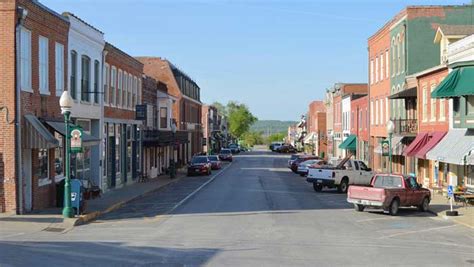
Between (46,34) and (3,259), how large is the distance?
12833 millimetres

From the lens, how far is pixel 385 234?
61.8 feet

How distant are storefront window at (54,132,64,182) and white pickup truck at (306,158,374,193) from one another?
1512 cm

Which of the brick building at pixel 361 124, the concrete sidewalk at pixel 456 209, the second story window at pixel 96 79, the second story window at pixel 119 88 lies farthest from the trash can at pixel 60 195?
the brick building at pixel 361 124

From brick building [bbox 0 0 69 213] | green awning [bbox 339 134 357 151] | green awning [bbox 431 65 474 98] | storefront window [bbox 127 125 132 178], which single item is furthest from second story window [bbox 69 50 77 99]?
green awning [bbox 339 134 357 151]

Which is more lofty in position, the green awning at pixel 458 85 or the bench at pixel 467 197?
the green awning at pixel 458 85

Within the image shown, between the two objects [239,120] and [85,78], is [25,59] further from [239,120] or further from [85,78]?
[239,120]

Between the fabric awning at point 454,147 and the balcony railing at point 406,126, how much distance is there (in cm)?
751

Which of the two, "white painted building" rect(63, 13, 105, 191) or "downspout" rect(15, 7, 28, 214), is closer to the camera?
"downspout" rect(15, 7, 28, 214)

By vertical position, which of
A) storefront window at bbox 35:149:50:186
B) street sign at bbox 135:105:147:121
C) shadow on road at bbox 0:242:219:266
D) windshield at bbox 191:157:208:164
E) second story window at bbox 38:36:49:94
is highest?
second story window at bbox 38:36:49:94

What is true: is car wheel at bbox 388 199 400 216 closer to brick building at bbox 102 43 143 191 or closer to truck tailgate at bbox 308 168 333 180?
truck tailgate at bbox 308 168 333 180

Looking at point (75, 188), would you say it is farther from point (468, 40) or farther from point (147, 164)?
point (147, 164)

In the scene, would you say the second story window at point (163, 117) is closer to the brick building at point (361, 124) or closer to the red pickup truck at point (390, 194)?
the brick building at point (361, 124)

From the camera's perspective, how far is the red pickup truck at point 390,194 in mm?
24547

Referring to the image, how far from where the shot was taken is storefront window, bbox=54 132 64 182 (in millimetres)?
25547
